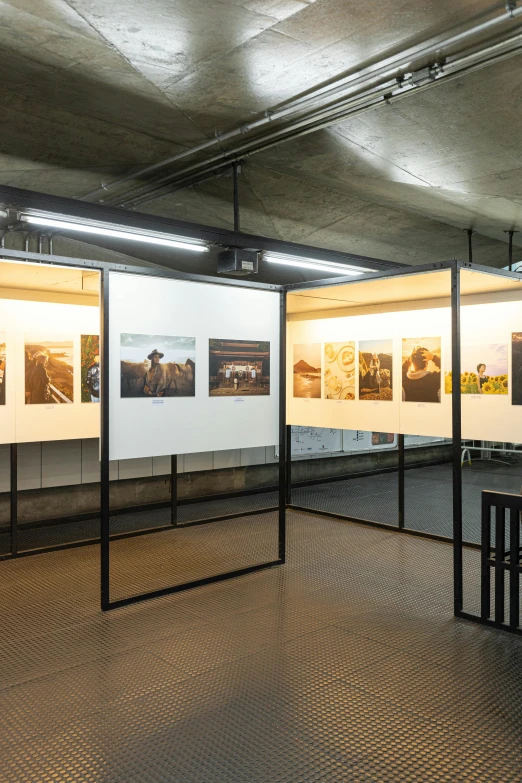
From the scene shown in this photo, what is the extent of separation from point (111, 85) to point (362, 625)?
4539mm

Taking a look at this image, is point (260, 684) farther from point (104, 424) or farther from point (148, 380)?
point (148, 380)

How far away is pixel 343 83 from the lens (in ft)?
15.9

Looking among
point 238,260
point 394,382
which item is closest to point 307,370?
point 394,382

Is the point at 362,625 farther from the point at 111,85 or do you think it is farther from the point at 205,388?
the point at 111,85

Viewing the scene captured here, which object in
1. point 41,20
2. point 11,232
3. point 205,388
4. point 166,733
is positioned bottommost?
point 166,733

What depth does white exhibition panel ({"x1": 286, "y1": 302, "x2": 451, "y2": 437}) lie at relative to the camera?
6.86m

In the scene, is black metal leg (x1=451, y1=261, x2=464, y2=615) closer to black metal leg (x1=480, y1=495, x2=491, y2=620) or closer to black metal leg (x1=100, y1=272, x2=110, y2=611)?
black metal leg (x1=480, y1=495, x2=491, y2=620)

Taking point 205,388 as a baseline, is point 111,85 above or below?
above

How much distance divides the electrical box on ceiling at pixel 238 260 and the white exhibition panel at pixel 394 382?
1161mm

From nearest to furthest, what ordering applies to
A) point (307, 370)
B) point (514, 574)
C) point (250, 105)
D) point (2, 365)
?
point (514, 574) < point (250, 105) < point (2, 365) < point (307, 370)

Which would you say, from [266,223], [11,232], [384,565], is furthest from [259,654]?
[266,223]

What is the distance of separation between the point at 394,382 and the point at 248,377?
7.02ft

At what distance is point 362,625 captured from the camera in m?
4.52

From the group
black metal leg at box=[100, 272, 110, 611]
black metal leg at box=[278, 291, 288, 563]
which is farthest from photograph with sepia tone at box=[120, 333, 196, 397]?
black metal leg at box=[278, 291, 288, 563]
